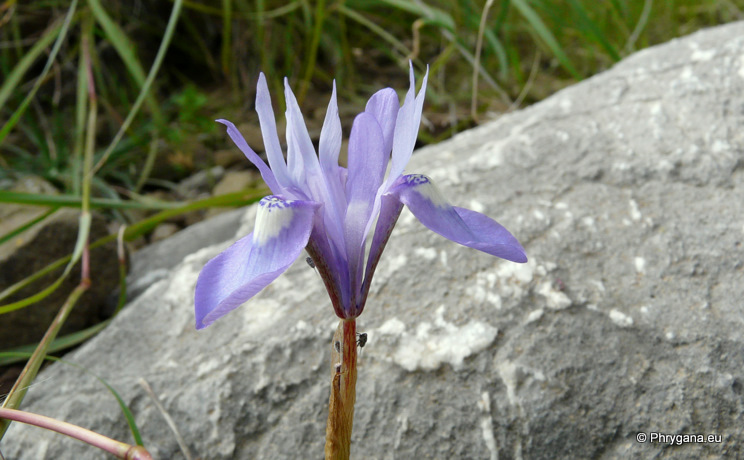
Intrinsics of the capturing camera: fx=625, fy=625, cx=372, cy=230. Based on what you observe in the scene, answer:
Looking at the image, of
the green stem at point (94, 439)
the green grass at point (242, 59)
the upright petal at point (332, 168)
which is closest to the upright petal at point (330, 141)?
the upright petal at point (332, 168)

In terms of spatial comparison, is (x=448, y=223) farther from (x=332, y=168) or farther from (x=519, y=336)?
(x=519, y=336)

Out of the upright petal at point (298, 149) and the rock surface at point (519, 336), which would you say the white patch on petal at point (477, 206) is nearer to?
the rock surface at point (519, 336)

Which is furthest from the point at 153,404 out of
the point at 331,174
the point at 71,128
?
the point at 71,128

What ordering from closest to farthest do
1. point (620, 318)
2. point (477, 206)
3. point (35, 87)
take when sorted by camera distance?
point (620, 318)
point (477, 206)
point (35, 87)

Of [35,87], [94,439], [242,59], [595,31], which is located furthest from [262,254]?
[242,59]

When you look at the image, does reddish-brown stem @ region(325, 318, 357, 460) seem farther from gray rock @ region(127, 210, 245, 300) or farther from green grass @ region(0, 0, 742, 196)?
green grass @ region(0, 0, 742, 196)

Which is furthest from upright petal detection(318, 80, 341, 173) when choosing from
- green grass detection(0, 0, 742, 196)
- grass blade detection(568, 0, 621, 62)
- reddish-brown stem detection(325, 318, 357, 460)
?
grass blade detection(568, 0, 621, 62)
